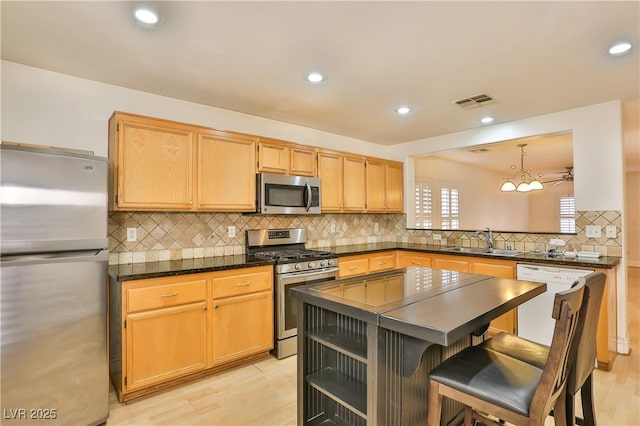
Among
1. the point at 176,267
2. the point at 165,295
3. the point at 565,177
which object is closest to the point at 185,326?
the point at 165,295

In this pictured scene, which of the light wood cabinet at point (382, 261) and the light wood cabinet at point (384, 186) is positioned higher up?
the light wood cabinet at point (384, 186)

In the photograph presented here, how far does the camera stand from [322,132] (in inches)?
173

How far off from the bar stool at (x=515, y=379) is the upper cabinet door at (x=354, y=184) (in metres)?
2.77

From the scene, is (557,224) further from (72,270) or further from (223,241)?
(72,270)

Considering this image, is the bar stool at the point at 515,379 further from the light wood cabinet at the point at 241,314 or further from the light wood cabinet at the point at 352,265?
the light wood cabinet at the point at 352,265

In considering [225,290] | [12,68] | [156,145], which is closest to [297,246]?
[225,290]

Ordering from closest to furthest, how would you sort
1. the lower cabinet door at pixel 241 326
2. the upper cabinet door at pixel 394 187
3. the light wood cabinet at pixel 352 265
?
the lower cabinet door at pixel 241 326
the light wood cabinet at pixel 352 265
the upper cabinet door at pixel 394 187

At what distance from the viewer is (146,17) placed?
73.3 inches

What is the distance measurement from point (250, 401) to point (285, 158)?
2.31 meters

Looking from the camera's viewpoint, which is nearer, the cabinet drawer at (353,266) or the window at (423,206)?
the cabinet drawer at (353,266)

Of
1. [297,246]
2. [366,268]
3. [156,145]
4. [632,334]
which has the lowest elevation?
[632,334]

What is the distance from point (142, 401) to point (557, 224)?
901cm

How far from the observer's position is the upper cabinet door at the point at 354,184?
425 centimetres

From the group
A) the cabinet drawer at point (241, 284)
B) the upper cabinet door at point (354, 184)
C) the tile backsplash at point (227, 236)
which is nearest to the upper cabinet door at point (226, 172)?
the tile backsplash at point (227, 236)
